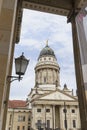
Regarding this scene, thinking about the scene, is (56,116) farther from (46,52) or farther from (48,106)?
(46,52)

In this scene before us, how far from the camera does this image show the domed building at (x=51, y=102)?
43750mm

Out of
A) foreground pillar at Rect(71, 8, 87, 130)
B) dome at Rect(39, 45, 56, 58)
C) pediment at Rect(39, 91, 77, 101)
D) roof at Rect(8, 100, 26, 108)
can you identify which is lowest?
foreground pillar at Rect(71, 8, 87, 130)

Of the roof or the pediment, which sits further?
the roof

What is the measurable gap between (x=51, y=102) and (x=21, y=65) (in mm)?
42336

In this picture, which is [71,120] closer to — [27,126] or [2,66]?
[27,126]

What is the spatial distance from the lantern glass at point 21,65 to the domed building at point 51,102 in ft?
125

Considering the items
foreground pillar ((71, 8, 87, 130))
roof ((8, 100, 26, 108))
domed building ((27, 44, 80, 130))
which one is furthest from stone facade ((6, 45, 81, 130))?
foreground pillar ((71, 8, 87, 130))

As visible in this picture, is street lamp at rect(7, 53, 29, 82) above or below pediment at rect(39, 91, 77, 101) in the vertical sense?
below

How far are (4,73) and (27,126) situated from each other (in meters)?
47.3

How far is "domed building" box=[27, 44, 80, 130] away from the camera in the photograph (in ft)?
144

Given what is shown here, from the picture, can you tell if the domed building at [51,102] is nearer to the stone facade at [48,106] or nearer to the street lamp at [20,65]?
the stone facade at [48,106]

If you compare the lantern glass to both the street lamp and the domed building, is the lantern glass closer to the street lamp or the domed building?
the street lamp

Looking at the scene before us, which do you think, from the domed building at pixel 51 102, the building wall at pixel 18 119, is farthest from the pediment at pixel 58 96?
the building wall at pixel 18 119

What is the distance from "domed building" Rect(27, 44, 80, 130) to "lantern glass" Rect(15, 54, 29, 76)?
38022 mm
